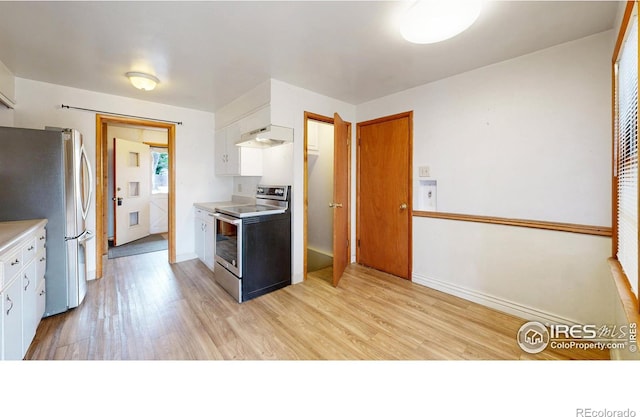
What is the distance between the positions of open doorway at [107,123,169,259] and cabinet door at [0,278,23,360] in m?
2.84

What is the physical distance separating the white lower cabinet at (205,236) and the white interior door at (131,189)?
6.56 ft

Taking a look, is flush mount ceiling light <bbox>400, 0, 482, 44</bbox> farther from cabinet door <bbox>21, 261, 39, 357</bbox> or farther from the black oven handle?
cabinet door <bbox>21, 261, 39, 357</bbox>

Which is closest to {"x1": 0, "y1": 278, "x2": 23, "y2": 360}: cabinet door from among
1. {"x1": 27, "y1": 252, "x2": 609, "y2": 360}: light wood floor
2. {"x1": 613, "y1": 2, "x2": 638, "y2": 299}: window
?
{"x1": 27, "y1": 252, "x2": 609, "y2": 360}: light wood floor

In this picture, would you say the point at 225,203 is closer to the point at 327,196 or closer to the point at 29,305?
the point at 327,196

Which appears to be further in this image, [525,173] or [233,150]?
[233,150]

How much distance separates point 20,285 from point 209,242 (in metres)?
1.84

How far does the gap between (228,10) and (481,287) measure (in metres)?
3.08

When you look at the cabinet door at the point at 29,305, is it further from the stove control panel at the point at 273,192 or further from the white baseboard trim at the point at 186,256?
the stove control panel at the point at 273,192

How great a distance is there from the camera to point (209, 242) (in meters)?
3.33

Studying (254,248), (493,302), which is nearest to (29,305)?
(254,248)

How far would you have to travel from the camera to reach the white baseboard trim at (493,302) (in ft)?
6.64

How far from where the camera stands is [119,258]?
151 inches

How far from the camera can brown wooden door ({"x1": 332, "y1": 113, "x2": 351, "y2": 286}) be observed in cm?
281
